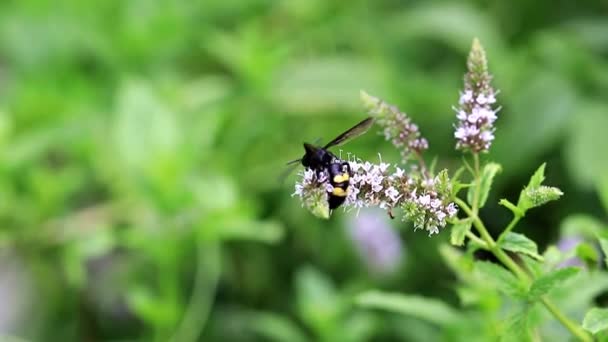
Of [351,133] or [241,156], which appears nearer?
[351,133]

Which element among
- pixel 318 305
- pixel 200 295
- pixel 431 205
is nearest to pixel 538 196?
pixel 431 205

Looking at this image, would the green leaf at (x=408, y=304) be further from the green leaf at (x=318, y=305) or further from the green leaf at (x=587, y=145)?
the green leaf at (x=587, y=145)

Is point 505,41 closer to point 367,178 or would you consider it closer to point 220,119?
point 220,119

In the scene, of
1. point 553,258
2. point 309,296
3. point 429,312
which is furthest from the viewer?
point 309,296

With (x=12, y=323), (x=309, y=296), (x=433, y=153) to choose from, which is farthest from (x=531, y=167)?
(x=12, y=323)

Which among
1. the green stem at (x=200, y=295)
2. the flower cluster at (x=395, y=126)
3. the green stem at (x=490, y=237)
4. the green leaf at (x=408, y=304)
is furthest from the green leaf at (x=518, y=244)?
the green stem at (x=200, y=295)

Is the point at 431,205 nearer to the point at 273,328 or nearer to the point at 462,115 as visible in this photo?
the point at 462,115
